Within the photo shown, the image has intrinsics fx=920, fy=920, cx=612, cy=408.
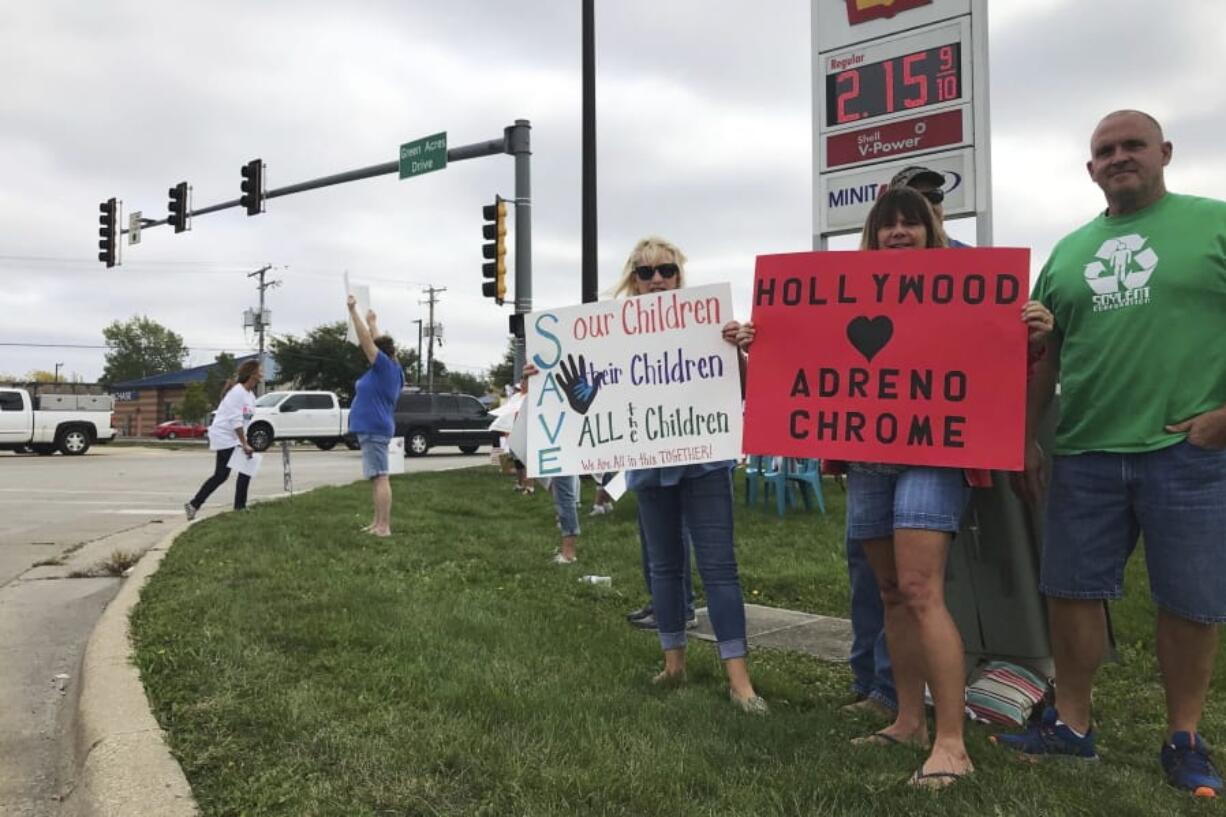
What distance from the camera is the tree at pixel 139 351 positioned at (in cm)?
10181

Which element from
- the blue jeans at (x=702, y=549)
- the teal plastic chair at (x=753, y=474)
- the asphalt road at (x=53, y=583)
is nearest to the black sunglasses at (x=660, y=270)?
the blue jeans at (x=702, y=549)

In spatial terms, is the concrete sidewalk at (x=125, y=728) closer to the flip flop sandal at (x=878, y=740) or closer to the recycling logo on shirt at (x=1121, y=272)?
the flip flop sandal at (x=878, y=740)

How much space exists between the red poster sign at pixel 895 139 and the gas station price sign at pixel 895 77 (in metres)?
0.07

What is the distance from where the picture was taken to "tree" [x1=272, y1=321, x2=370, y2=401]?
62188 millimetres

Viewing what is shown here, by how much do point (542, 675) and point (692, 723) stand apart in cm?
74

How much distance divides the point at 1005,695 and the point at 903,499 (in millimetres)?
1068

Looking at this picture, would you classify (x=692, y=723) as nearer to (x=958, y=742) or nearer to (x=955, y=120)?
(x=958, y=742)

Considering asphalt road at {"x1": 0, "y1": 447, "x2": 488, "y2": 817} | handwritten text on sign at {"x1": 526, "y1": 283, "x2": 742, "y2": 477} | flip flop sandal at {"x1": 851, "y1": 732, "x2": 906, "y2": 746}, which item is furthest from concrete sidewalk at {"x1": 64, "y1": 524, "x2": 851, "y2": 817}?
handwritten text on sign at {"x1": 526, "y1": 283, "x2": 742, "y2": 477}

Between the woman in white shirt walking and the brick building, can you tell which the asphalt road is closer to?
the woman in white shirt walking

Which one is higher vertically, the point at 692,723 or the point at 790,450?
the point at 790,450

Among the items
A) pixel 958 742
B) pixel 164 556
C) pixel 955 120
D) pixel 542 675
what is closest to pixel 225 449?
pixel 164 556

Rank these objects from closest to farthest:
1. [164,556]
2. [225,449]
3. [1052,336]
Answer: [1052,336]
[164,556]
[225,449]

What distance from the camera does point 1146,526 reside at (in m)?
2.77

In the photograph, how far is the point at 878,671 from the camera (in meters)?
3.42
